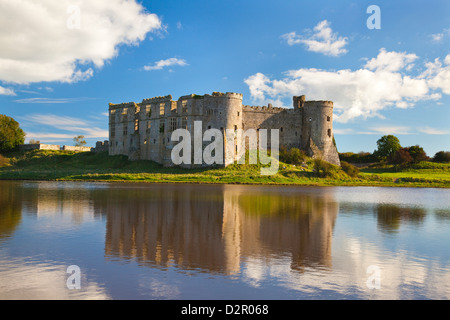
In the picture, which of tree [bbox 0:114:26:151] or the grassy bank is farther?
tree [bbox 0:114:26:151]

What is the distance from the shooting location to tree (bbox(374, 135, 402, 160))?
78250 millimetres

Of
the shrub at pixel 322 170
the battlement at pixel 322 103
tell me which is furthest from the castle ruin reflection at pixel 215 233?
the battlement at pixel 322 103

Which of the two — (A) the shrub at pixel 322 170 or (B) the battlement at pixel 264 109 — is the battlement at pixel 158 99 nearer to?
(B) the battlement at pixel 264 109

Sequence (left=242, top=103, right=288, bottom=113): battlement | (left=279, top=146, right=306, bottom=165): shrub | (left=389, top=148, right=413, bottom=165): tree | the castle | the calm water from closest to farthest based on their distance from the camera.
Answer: the calm water, the castle, (left=279, top=146, right=306, bottom=165): shrub, (left=242, top=103, right=288, bottom=113): battlement, (left=389, top=148, right=413, bottom=165): tree

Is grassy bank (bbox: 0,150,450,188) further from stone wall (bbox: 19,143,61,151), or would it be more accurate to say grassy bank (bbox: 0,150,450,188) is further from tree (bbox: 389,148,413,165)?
stone wall (bbox: 19,143,61,151)

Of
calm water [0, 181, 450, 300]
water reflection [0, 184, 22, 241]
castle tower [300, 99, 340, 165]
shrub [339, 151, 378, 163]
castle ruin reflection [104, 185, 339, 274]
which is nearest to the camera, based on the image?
calm water [0, 181, 450, 300]

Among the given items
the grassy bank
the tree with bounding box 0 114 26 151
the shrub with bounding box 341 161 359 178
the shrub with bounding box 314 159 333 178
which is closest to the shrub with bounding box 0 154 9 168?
the grassy bank

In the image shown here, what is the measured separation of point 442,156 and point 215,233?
7814 cm

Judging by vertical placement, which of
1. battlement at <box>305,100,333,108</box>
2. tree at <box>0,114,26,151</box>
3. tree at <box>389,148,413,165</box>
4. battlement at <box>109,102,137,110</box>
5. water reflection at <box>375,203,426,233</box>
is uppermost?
battlement at <box>109,102,137,110</box>

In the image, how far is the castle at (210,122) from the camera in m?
53.9

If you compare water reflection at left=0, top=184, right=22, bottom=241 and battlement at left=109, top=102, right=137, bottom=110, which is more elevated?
battlement at left=109, top=102, right=137, bottom=110

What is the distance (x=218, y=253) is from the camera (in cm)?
1166

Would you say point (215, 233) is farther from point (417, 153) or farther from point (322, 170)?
point (417, 153)
